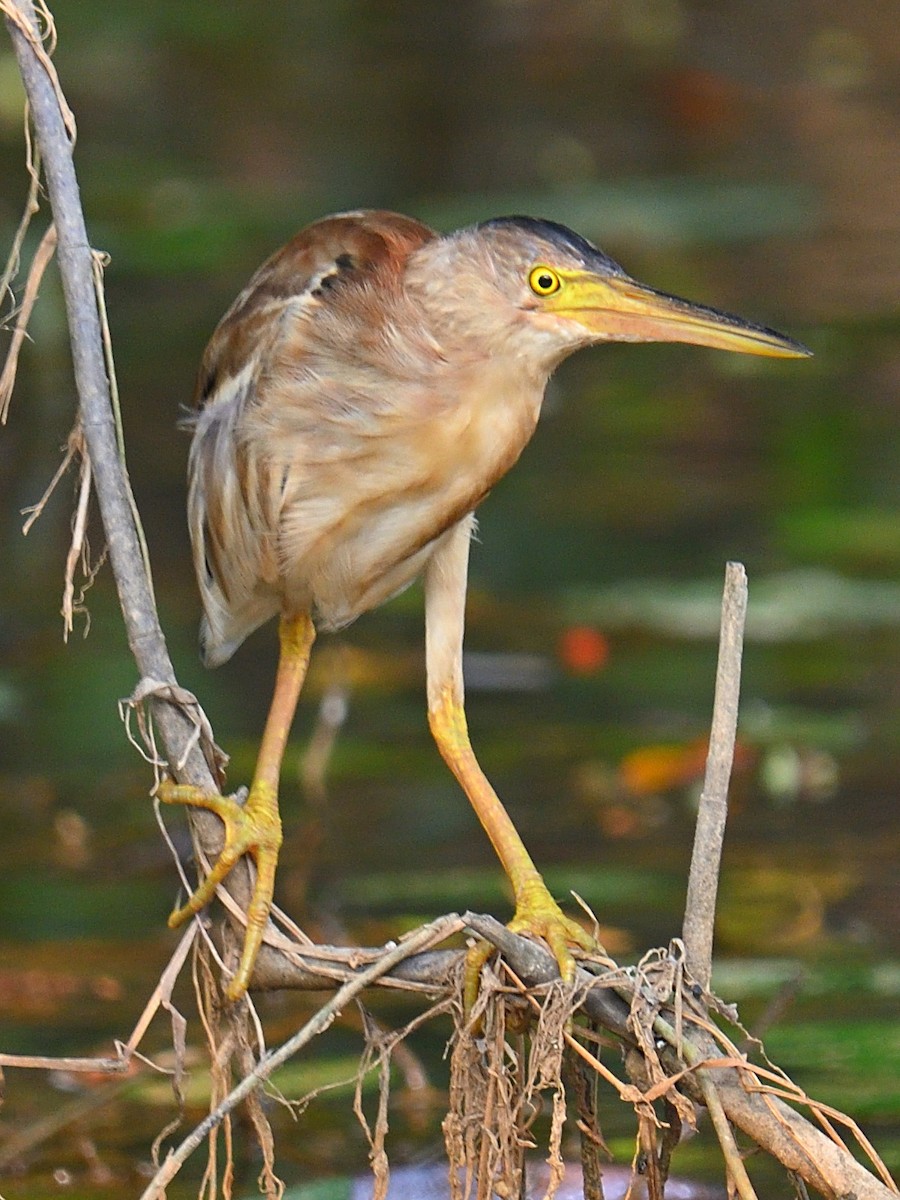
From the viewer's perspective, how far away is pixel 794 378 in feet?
24.3

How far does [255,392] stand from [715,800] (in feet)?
2.69

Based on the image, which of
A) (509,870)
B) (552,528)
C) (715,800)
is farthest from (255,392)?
(552,528)

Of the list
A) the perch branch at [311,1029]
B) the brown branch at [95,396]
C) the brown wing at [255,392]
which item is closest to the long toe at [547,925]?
the perch branch at [311,1029]

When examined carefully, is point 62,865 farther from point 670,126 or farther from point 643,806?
point 670,126

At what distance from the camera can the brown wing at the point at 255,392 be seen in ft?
8.59

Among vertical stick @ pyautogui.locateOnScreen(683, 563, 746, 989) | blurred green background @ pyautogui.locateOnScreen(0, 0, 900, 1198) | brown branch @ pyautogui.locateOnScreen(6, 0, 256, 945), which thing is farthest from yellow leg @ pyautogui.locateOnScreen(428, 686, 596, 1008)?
→ blurred green background @ pyautogui.locateOnScreen(0, 0, 900, 1198)

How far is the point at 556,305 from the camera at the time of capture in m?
2.46

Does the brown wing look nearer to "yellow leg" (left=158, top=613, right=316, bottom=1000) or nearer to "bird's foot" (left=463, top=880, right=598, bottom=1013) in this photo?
"yellow leg" (left=158, top=613, right=316, bottom=1000)

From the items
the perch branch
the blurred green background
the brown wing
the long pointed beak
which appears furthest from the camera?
the blurred green background

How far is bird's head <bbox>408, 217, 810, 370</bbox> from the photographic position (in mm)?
2449

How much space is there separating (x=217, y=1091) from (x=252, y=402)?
0.82 meters

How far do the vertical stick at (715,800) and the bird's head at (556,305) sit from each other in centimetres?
39

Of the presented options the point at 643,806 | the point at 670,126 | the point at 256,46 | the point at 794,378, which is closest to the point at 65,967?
the point at 643,806

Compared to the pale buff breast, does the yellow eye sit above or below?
above
